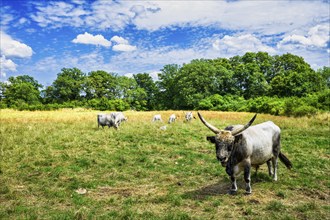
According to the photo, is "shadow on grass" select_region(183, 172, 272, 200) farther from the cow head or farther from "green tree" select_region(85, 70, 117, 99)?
"green tree" select_region(85, 70, 117, 99)

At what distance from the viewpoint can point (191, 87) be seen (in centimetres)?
6216

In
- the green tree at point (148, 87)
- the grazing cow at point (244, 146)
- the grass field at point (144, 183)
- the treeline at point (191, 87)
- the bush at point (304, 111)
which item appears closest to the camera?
the grass field at point (144, 183)

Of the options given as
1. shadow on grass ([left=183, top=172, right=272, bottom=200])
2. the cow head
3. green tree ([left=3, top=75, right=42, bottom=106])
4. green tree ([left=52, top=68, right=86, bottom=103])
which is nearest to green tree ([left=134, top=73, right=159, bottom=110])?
green tree ([left=52, top=68, right=86, bottom=103])

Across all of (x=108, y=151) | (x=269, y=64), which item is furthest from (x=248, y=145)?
(x=269, y=64)

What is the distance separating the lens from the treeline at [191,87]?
178 ft

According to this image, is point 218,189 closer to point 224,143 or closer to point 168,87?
point 224,143

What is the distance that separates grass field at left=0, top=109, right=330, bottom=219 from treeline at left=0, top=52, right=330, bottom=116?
33253mm

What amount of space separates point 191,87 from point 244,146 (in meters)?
55.1

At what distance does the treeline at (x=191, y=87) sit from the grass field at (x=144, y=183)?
3325 cm

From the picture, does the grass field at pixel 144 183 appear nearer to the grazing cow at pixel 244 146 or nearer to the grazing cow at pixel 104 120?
the grazing cow at pixel 244 146

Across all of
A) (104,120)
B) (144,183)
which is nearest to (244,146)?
(144,183)

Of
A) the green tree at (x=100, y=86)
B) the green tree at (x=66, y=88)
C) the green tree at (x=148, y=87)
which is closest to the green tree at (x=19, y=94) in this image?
the green tree at (x=66, y=88)

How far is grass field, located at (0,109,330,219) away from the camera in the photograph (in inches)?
262

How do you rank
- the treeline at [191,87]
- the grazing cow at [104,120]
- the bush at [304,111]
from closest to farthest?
the grazing cow at [104,120]
the bush at [304,111]
the treeline at [191,87]
